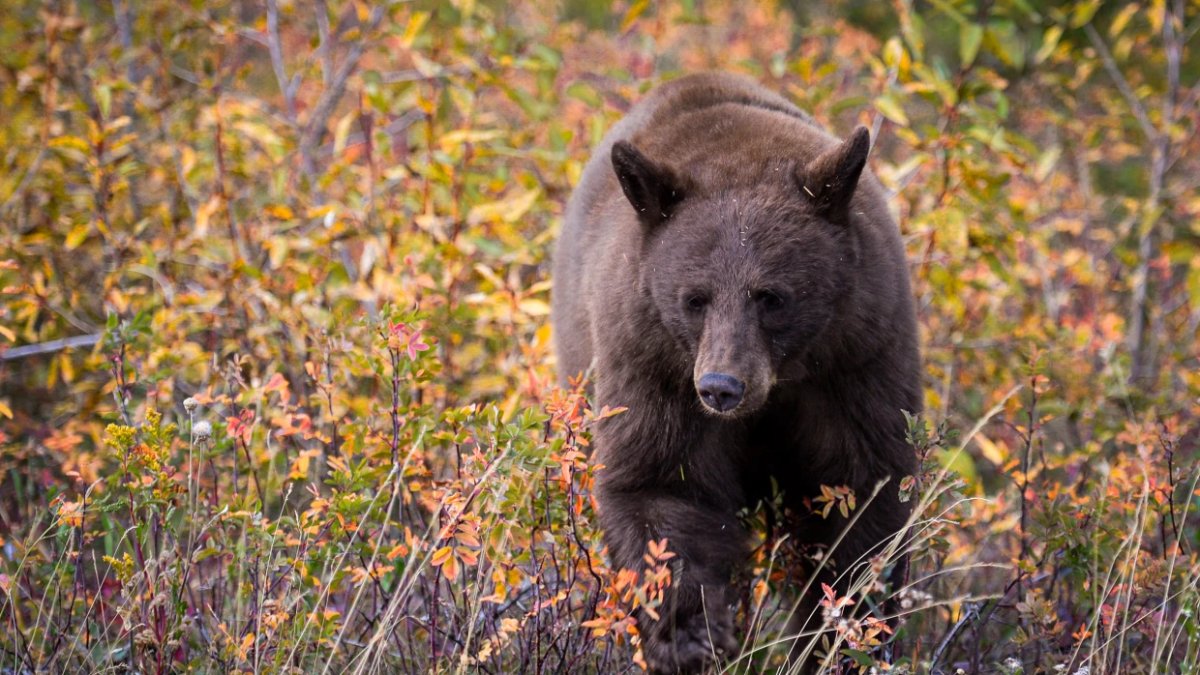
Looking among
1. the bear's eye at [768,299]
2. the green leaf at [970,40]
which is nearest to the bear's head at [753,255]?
the bear's eye at [768,299]

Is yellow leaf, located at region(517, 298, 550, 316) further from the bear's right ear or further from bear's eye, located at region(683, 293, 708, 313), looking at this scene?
bear's eye, located at region(683, 293, 708, 313)

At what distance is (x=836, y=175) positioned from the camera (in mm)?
3254

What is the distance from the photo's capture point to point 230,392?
3723mm

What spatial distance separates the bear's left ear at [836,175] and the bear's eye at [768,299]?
0.28m

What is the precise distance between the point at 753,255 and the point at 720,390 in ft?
1.41

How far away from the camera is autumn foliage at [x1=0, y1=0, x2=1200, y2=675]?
124 inches

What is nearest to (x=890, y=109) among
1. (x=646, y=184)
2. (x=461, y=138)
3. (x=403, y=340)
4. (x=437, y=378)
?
(x=461, y=138)

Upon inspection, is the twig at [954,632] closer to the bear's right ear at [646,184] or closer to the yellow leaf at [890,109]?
the bear's right ear at [646,184]

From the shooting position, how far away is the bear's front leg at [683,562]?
3.21 m

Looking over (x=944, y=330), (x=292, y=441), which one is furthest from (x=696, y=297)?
(x=944, y=330)

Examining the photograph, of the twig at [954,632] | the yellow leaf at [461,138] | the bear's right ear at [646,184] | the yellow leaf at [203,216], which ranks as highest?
the bear's right ear at [646,184]

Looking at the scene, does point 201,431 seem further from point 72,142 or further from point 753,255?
point 72,142

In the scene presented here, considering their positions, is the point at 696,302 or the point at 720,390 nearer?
the point at 720,390

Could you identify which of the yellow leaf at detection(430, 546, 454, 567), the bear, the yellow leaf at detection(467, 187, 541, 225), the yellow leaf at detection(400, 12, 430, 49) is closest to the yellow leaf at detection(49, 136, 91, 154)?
the yellow leaf at detection(400, 12, 430, 49)
